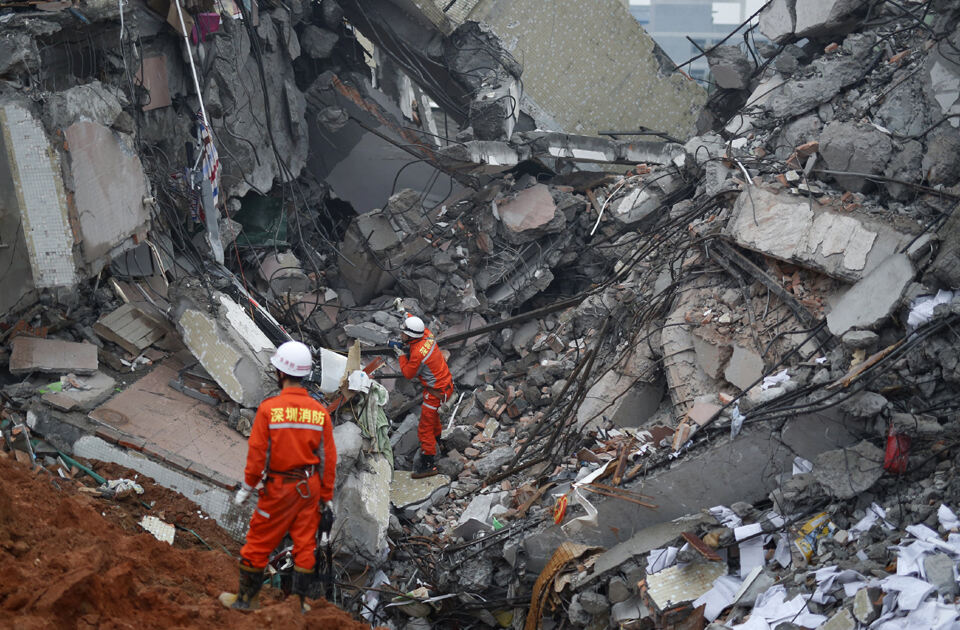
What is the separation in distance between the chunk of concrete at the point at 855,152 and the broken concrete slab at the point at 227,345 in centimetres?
491

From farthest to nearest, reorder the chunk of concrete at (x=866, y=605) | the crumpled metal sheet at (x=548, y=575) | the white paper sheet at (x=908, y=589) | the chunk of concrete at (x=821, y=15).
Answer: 1. the chunk of concrete at (x=821, y=15)
2. the crumpled metal sheet at (x=548, y=575)
3. the chunk of concrete at (x=866, y=605)
4. the white paper sheet at (x=908, y=589)

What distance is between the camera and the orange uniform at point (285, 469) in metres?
4.44

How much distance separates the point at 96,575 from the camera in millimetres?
3377

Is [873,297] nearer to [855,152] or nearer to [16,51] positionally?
[855,152]

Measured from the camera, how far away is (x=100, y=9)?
633cm

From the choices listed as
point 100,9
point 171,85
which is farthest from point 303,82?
point 100,9

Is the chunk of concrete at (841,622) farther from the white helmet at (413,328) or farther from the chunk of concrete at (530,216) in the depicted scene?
the chunk of concrete at (530,216)

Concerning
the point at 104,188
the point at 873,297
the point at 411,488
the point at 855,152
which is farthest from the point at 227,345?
the point at 855,152

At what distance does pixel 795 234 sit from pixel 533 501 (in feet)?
9.83

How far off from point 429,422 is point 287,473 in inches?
117

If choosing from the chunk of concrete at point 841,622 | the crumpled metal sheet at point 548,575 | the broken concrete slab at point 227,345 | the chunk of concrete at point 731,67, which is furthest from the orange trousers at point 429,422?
the chunk of concrete at point 731,67

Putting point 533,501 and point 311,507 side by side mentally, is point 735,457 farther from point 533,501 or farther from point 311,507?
point 311,507

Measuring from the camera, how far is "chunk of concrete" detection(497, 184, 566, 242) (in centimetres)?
952

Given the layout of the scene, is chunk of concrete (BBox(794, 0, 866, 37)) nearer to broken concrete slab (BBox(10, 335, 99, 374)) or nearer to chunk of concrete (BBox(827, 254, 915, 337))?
chunk of concrete (BBox(827, 254, 915, 337))
